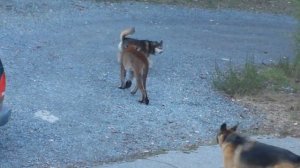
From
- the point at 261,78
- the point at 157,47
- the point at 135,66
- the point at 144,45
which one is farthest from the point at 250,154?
the point at 157,47

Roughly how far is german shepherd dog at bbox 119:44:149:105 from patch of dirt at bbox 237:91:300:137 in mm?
1436

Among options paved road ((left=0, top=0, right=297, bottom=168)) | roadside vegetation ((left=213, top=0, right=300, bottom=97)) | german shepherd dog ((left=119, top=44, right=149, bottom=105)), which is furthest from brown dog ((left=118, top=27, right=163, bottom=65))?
roadside vegetation ((left=213, top=0, right=300, bottom=97))

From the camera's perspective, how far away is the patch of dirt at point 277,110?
35.4ft

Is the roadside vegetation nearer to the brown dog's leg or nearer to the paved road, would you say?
the paved road

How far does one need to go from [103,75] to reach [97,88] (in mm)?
995

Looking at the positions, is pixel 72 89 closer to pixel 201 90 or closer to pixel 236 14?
Result: pixel 201 90

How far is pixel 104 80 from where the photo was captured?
12.6 metres

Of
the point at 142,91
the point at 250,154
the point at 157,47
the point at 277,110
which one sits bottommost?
the point at 277,110

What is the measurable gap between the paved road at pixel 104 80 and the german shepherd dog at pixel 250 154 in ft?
4.13

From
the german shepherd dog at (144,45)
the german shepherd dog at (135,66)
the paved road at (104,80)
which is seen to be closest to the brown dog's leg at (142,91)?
the german shepherd dog at (135,66)

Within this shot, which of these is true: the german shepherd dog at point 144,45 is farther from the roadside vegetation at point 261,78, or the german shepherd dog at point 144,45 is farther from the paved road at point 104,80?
the roadside vegetation at point 261,78

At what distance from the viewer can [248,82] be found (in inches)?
492

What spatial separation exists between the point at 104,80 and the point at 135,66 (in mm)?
849

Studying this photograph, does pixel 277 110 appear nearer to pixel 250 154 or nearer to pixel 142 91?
pixel 142 91
